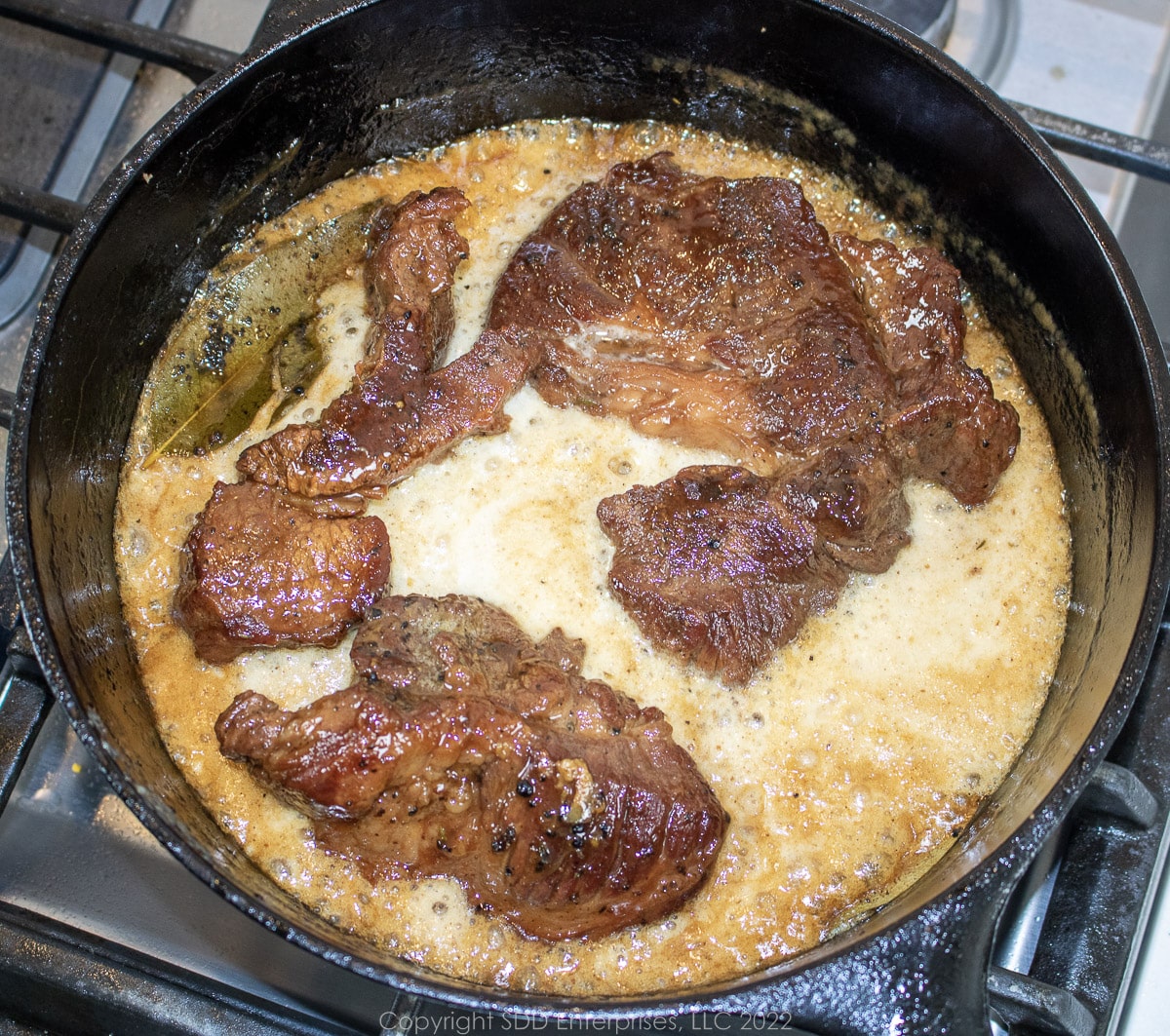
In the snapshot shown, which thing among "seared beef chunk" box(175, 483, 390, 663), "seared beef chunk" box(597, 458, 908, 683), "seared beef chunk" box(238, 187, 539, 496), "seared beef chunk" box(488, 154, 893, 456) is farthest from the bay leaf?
"seared beef chunk" box(597, 458, 908, 683)

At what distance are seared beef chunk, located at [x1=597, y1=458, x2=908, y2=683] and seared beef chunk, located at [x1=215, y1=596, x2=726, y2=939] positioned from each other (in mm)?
185

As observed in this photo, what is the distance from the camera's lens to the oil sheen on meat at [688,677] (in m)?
1.85

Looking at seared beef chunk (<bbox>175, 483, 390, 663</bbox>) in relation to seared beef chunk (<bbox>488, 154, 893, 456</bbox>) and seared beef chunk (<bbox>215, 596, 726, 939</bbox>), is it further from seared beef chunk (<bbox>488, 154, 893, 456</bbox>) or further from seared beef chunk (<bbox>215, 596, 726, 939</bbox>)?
seared beef chunk (<bbox>488, 154, 893, 456</bbox>)

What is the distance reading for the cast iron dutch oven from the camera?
5.23ft

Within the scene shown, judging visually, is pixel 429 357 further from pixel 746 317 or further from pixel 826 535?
pixel 826 535

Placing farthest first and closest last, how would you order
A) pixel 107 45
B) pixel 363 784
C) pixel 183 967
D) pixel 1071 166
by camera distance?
pixel 1071 166, pixel 107 45, pixel 183 967, pixel 363 784

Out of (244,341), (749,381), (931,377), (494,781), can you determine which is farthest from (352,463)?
(931,377)

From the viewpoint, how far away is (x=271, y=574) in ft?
6.24

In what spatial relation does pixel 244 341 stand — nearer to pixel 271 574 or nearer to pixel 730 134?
pixel 271 574

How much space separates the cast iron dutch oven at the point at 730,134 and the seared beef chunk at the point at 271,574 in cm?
20

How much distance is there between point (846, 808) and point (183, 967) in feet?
3.89

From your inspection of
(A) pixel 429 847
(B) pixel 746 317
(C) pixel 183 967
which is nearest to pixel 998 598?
(B) pixel 746 317

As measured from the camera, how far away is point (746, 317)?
6.96 feet

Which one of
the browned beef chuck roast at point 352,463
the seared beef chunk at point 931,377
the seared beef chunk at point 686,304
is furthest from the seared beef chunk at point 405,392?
the seared beef chunk at point 931,377
